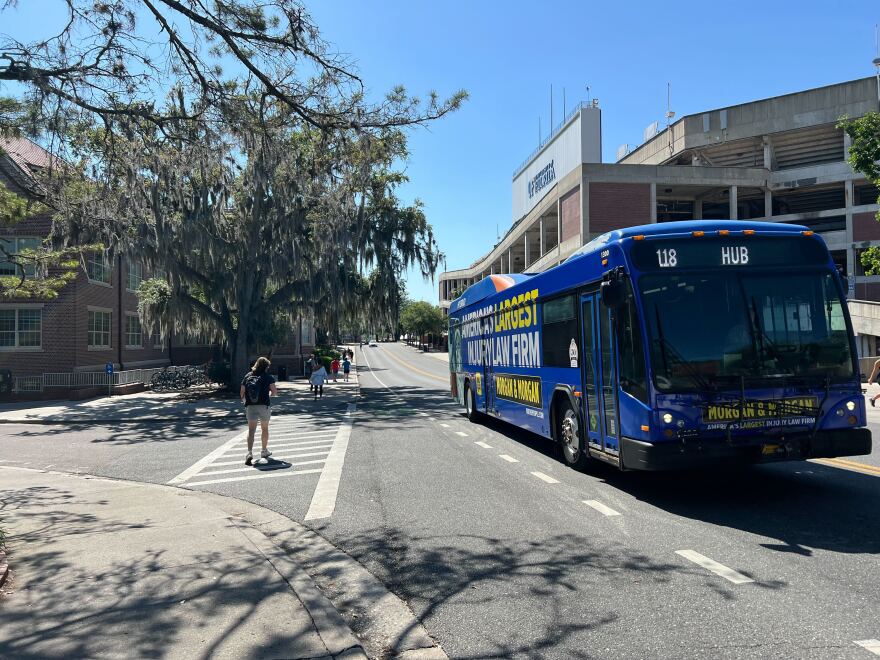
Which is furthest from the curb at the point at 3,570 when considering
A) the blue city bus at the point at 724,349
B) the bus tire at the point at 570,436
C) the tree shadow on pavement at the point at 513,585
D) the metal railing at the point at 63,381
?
the metal railing at the point at 63,381

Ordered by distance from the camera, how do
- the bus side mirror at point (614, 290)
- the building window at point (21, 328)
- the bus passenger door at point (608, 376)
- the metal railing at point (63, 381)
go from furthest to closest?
the building window at point (21, 328)
the metal railing at point (63, 381)
the bus passenger door at point (608, 376)
the bus side mirror at point (614, 290)

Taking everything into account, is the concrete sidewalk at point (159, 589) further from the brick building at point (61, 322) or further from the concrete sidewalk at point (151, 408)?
the brick building at point (61, 322)

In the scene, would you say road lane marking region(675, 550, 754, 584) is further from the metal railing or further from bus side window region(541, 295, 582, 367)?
the metal railing

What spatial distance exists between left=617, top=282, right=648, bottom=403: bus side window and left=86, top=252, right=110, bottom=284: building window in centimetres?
2767

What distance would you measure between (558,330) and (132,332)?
1255 inches

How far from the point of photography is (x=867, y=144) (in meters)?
17.7

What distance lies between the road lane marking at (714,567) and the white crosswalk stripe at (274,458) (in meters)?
6.07

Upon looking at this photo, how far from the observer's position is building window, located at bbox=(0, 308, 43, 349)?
90.2 ft

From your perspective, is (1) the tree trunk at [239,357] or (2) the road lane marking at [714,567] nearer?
(2) the road lane marking at [714,567]

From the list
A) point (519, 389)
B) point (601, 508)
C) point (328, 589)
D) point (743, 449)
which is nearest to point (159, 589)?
point (328, 589)

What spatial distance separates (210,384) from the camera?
33969 mm

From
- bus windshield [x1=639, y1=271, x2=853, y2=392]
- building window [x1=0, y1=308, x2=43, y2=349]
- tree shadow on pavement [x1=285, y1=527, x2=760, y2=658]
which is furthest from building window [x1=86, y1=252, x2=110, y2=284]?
bus windshield [x1=639, y1=271, x2=853, y2=392]

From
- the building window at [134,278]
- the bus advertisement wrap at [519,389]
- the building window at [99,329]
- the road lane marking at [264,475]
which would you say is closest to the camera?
the road lane marking at [264,475]

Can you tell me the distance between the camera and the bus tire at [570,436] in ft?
29.4
